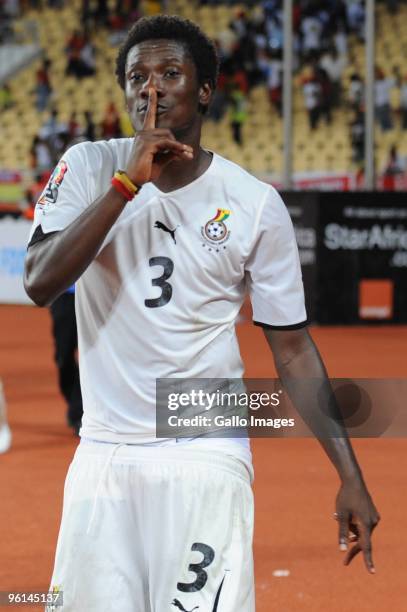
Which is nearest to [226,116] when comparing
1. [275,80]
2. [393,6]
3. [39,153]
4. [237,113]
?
[237,113]

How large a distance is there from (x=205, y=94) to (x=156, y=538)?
1.12 metres

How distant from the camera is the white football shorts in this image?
2965mm

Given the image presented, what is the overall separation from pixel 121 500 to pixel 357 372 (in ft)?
32.6

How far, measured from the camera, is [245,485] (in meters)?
3.08

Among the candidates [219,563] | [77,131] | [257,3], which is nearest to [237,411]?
[219,563]

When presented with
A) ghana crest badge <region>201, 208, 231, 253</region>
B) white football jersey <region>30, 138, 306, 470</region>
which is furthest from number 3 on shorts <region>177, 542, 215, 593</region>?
ghana crest badge <region>201, 208, 231, 253</region>

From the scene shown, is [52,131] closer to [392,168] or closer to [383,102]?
[383,102]

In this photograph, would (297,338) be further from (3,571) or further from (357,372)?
(357,372)

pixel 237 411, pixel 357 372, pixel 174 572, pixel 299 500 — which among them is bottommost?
pixel 357 372

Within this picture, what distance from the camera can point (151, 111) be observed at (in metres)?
2.95

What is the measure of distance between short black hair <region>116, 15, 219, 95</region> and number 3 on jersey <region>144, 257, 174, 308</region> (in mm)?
471

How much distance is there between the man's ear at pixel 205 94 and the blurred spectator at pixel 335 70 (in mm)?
23095

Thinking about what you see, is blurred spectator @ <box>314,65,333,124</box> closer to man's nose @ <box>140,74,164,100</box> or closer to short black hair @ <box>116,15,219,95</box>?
short black hair @ <box>116,15,219,95</box>

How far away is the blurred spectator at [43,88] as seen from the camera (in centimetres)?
2925
